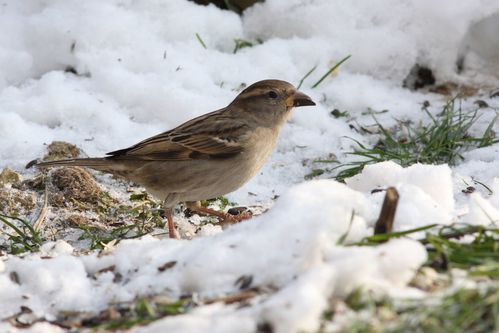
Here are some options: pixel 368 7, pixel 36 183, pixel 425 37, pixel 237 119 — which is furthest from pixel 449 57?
pixel 36 183

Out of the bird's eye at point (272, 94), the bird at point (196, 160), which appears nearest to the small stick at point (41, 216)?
the bird at point (196, 160)

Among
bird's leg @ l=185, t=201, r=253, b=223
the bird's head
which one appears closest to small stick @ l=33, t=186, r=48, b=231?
bird's leg @ l=185, t=201, r=253, b=223

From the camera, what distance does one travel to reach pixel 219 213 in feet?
18.9

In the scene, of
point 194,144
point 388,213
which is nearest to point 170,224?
point 194,144

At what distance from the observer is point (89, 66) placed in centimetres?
744

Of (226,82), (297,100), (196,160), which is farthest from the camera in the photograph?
(226,82)

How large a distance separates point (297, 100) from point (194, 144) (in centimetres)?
83

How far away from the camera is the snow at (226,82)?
388cm

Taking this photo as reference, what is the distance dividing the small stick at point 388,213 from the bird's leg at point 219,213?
2.14 m

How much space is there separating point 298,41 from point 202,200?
2.32 m

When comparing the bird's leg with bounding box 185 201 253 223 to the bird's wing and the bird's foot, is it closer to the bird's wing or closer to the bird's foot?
the bird's foot

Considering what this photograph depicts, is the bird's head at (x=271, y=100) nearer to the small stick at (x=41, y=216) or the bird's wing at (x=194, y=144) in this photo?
the bird's wing at (x=194, y=144)

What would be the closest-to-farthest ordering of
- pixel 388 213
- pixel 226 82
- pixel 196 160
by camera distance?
pixel 388 213
pixel 196 160
pixel 226 82

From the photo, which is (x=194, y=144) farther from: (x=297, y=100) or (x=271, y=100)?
(x=297, y=100)
